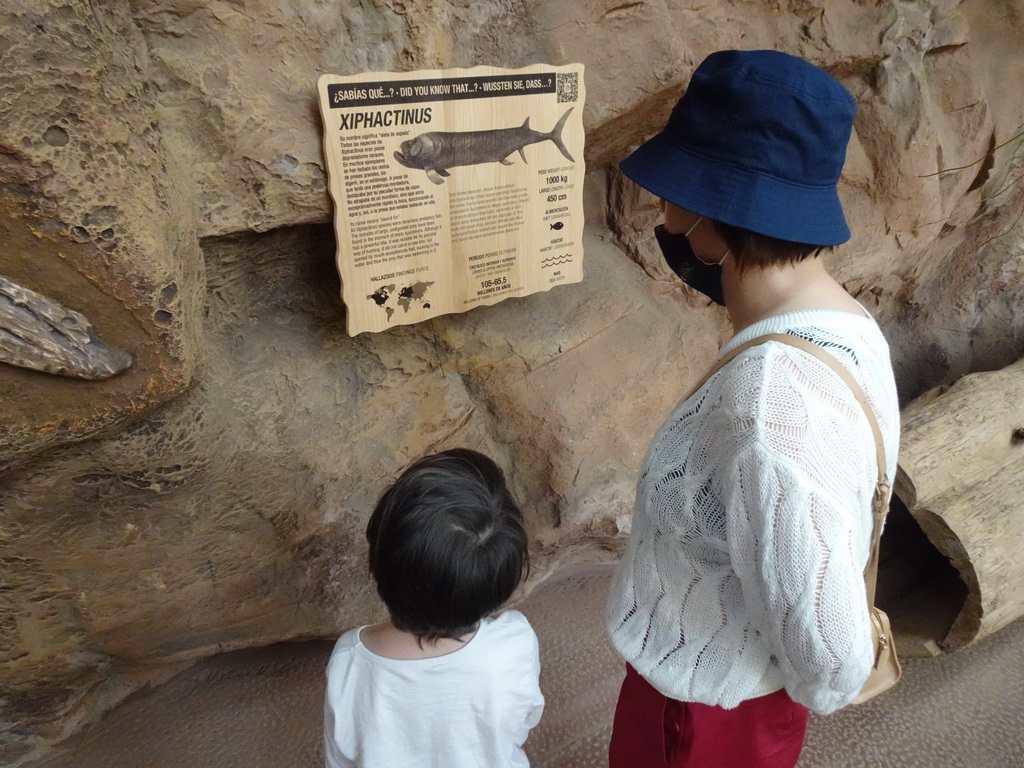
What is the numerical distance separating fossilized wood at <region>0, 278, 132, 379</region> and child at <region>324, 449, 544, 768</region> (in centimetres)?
69

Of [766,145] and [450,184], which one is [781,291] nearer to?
[766,145]

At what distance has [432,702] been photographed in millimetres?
1226

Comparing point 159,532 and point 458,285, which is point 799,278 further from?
point 159,532

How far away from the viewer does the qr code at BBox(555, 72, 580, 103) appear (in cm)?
196

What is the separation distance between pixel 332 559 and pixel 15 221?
52.2 inches

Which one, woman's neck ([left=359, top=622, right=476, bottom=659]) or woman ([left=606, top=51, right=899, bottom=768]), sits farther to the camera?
woman's neck ([left=359, top=622, right=476, bottom=659])

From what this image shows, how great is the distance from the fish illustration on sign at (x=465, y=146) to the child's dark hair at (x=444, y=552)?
0.87m

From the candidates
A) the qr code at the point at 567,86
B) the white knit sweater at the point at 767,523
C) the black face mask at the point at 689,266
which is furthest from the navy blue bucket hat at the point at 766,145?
the qr code at the point at 567,86

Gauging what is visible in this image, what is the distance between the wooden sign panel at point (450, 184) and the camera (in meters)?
1.68

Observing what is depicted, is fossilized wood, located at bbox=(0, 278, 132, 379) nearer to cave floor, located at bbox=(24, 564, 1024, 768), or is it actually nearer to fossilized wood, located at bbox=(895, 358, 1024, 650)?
cave floor, located at bbox=(24, 564, 1024, 768)

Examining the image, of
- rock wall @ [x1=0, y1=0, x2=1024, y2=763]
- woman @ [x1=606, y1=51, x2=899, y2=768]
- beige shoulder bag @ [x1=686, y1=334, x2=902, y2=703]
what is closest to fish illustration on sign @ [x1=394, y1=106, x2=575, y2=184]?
rock wall @ [x1=0, y1=0, x2=1024, y2=763]

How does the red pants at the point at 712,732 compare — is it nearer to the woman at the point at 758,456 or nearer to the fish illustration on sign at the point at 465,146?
the woman at the point at 758,456

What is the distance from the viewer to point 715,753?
1.29m

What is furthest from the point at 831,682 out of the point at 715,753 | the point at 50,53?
the point at 50,53
